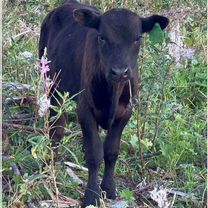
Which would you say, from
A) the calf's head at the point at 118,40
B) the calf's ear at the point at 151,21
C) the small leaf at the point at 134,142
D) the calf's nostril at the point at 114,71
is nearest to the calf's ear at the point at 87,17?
→ the calf's head at the point at 118,40

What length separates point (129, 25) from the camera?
6.03m

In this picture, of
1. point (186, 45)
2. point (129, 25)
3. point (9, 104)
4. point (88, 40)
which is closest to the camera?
point (129, 25)

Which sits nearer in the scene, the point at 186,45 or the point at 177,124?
the point at 177,124

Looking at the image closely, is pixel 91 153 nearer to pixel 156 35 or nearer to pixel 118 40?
pixel 118 40

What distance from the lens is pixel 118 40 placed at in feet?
19.5

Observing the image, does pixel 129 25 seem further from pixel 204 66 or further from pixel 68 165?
pixel 204 66

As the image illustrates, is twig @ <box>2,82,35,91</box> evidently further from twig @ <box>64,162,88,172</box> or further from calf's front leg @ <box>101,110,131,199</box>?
calf's front leg @ <box>101,110,131,199</box>

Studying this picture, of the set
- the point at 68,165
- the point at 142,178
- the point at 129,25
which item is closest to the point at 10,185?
the point at 68,165

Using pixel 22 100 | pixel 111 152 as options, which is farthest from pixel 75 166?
pixel 22 100

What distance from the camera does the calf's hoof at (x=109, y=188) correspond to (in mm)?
6387

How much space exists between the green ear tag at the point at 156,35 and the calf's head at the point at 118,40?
113 millimetres

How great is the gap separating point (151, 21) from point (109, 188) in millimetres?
1422

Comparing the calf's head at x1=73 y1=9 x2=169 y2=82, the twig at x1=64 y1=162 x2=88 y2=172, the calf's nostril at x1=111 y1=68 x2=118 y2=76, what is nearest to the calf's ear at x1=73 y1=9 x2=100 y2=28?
the calf's head at x1=73 y1=9 x2=169 y2=82

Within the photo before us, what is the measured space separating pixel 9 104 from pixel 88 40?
1.24 metres
